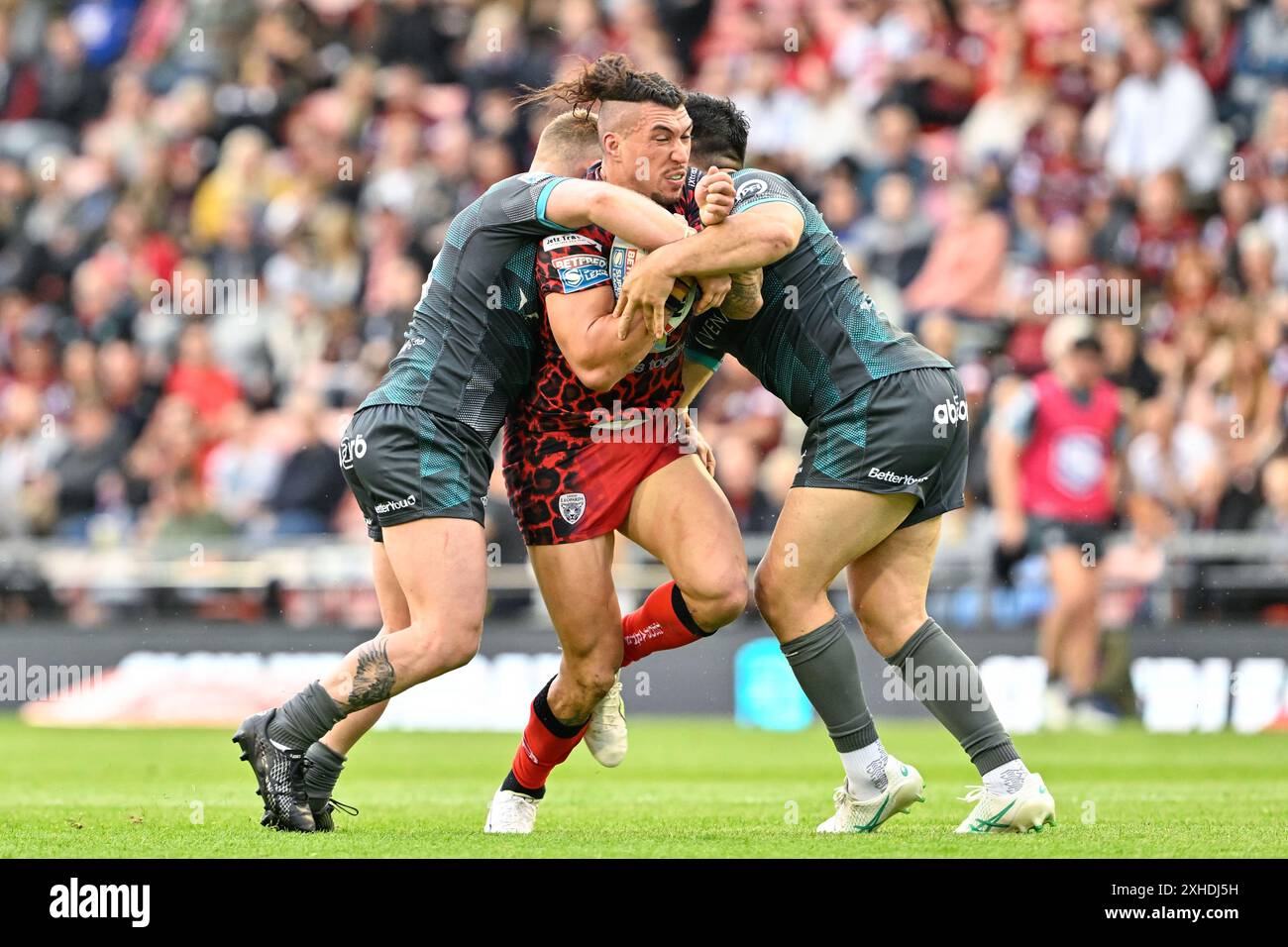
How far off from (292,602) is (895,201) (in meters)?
5.82

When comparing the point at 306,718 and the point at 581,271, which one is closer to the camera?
the point at 581,271

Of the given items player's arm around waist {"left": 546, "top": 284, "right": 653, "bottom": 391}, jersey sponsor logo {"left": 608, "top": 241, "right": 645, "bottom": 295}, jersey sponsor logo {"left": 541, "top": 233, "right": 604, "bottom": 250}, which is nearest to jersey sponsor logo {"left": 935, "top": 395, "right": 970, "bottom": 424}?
player's arm around waist {"left": 546, "top": 284, "right": 653, "bottom": 391}

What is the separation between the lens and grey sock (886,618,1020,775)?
6887 millimetres

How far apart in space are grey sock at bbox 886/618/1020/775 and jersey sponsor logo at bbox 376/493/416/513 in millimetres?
1842

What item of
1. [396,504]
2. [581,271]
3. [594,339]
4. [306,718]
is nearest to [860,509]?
[594,339]

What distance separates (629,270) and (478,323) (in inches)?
25.9

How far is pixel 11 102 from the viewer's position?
20.2 meters

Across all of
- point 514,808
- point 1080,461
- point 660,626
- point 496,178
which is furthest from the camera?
point 496,178

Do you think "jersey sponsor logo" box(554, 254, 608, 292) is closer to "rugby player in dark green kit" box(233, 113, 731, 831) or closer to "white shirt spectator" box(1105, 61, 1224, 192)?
"rugby player in dark green kit" box(233, 113, 731, 831)

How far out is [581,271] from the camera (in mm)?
6703

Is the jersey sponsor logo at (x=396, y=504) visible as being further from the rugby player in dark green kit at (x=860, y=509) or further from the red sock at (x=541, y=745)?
the rugby player in dark green kit at (x=860, y=509)

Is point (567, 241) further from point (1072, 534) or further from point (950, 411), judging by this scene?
point (1072, 534)

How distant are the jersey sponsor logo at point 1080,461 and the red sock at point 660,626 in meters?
6.60

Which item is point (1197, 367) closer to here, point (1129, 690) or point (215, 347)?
point (1129, 690)
